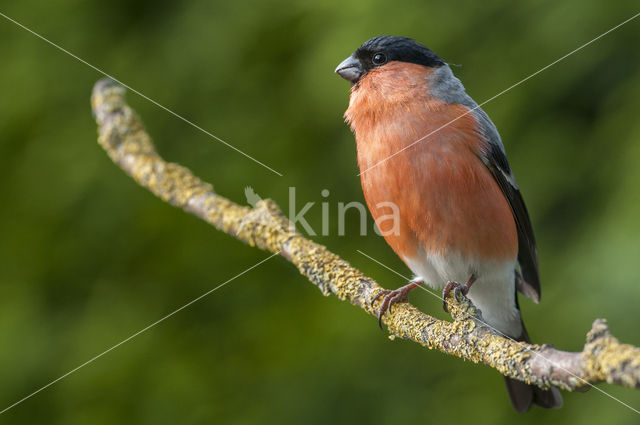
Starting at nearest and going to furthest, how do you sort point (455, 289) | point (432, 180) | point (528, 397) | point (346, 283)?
1. point (455, 289)
2. point (346, 283)
3. point (432, 180)
4. point (528, 397)

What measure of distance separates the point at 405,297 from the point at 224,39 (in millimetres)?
1595

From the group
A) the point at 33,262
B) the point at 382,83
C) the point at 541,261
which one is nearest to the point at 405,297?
the point at 541,261

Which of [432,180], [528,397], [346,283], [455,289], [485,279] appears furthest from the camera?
[485,279]

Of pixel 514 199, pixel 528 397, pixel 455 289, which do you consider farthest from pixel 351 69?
pixel 528 397

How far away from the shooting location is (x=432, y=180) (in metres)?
2.45

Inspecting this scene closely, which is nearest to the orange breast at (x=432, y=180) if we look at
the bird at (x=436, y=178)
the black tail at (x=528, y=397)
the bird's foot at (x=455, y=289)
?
the bird at (x=436, y=178)

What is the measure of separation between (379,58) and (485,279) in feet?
3.41

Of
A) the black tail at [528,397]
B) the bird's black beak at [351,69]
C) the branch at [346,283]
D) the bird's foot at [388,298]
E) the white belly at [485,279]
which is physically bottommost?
the black tail at [528,397]

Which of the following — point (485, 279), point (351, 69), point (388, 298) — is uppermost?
point (351, 69)

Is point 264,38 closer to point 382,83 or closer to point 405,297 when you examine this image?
point 382,83

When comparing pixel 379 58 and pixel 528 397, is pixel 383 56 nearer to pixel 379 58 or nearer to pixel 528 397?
pixel 379 58

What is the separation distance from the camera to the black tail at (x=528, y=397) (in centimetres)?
270

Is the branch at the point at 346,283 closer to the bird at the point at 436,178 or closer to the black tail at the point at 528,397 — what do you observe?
the bird at the point at 436,178

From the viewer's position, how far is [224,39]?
10.7 feet
